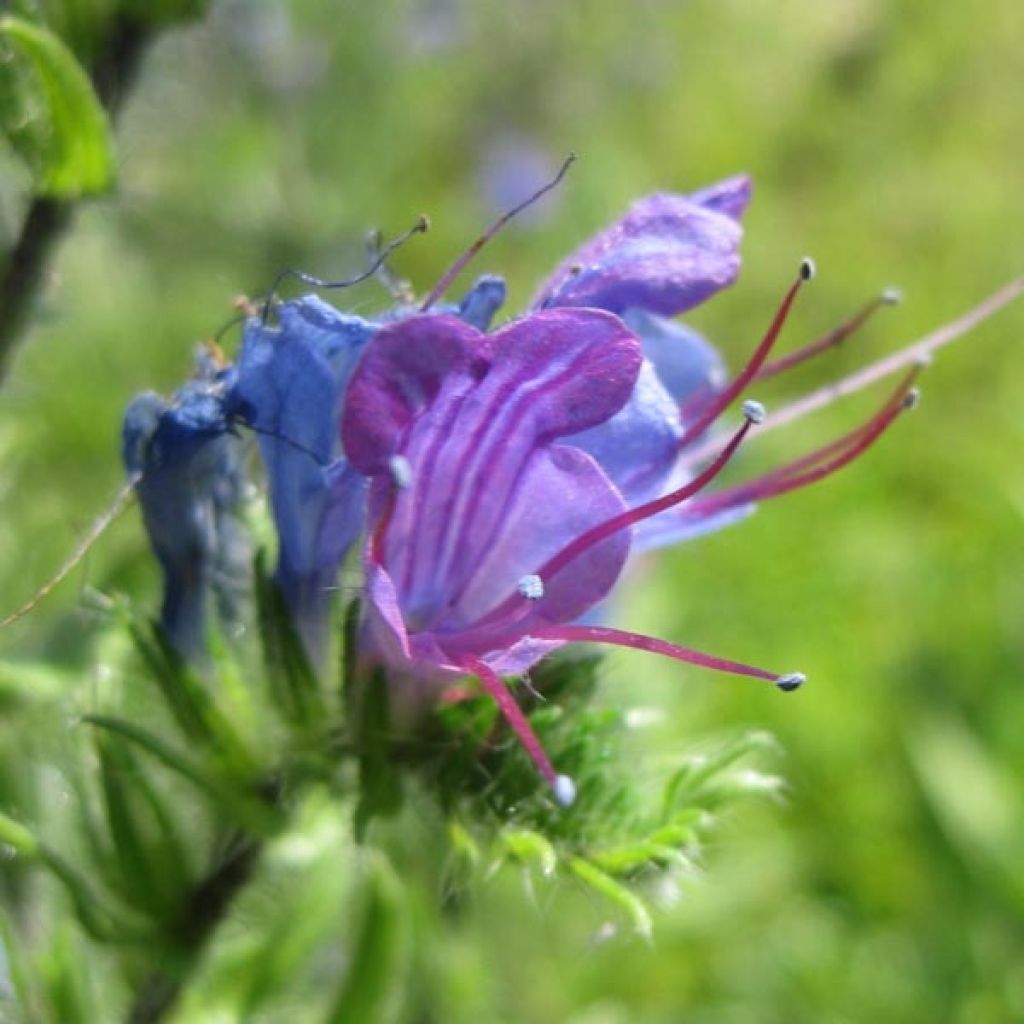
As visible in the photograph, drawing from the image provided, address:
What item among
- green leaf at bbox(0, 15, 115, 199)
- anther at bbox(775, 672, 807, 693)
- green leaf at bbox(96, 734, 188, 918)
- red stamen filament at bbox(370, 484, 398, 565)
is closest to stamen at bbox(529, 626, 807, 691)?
anther at bbox(775, 672, 807, 693)

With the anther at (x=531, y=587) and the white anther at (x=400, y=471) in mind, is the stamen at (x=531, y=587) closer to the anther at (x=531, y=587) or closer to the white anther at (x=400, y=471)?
the anther at (x=531, y=587)

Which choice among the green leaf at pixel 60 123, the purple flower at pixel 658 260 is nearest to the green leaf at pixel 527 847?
the purple flower at pixel 658 260

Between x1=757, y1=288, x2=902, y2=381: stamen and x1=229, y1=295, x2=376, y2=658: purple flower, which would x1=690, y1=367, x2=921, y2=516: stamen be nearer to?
x1=757, y1=288, x2=902, y2=381: stamen

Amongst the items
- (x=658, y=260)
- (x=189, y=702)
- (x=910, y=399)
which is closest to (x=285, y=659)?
(x=189, y=702)

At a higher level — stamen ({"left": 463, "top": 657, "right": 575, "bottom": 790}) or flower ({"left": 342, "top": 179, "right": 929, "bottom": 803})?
flower ({"left": 342, "top": 179, "right": 929, "bottom": 803})

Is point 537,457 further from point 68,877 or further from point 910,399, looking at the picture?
point 68,877

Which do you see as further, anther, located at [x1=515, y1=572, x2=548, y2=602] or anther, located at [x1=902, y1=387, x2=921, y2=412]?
anther, located at [x1=902, y1=387, x2=921, y2=412]
